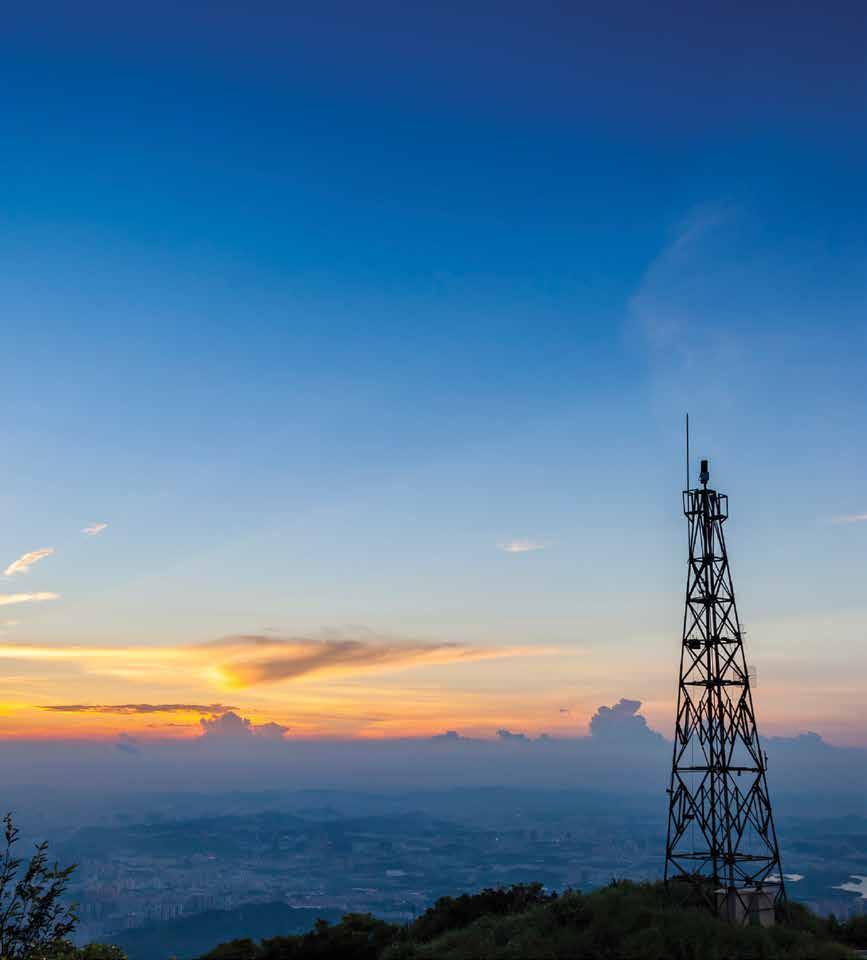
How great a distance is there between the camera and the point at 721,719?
3444cm

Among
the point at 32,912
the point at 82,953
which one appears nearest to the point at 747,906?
the point at 82,953

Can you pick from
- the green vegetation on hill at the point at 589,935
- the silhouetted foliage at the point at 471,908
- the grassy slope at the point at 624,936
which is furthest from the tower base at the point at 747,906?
the silhouetted foliage at the point at 471,908

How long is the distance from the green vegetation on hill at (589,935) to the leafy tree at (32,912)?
36.7ft

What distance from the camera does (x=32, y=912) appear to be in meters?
28.5

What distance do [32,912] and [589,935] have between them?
17050 millimetres

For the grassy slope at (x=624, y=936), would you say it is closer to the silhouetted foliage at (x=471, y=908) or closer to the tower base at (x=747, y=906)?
the tower base at (x=747, y=906)

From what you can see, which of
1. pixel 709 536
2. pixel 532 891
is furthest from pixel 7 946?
pixel 709 536

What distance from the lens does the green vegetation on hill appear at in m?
28.4

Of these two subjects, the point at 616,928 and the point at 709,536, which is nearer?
the point at 616,928

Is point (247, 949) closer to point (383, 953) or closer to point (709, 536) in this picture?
point (383, 953)

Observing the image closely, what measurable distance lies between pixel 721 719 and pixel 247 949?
73.8 feet

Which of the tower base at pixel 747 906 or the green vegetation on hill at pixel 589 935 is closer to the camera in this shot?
the green vegetation on hill at pixel 589 935

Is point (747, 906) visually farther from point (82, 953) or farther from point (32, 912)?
point (32, 912)

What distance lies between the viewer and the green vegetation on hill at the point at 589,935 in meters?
28.4
